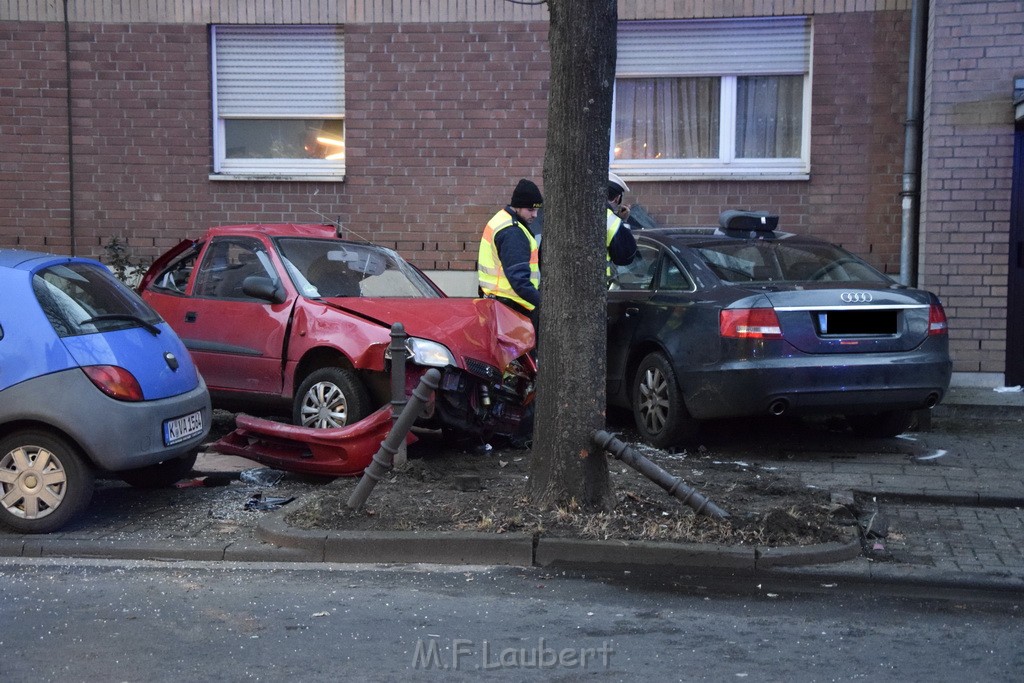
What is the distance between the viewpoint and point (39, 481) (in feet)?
19.6

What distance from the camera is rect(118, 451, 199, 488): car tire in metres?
6.92

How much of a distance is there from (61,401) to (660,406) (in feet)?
13.4

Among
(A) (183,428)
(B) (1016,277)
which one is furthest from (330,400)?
(B) (1016,277)

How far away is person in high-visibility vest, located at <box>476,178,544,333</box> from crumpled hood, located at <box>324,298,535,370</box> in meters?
0.24

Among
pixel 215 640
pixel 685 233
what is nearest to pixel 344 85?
pixel 685 233

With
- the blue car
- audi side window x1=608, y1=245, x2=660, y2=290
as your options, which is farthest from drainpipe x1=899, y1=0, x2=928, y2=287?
the blue car

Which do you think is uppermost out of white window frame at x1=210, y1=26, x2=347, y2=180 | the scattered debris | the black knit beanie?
white window frame at x1=210, y1=26, x2=347, y2=180

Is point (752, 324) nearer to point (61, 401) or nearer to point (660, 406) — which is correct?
point (660, 406)

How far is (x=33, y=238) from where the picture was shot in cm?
1195

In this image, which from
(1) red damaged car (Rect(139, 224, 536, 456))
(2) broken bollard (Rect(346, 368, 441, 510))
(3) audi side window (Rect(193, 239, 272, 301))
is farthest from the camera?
(3) audi side window (Rect(193, 239, 272, 301))

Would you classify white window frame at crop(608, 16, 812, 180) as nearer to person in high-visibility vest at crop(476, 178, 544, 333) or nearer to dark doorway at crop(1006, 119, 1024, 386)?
dark doorway at crop(1006, 119, 1024, 386)

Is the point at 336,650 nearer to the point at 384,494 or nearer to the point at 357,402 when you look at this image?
the point at 384,494

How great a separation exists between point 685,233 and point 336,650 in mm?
5257

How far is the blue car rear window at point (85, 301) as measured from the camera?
6.06m
